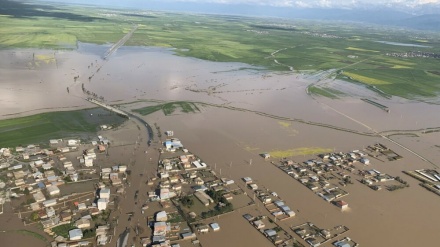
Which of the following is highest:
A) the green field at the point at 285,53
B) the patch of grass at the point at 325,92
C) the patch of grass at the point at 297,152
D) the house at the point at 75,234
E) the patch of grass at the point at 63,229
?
the green field at the point at 285,53

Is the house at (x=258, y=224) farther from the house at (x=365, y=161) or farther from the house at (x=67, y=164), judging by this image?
the house at (x=67, y=164)

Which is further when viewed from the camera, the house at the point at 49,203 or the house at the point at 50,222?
the house at the point at 49,203

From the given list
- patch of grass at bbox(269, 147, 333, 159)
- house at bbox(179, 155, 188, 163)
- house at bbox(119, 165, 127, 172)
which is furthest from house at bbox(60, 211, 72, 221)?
patch of grass at bbox(269, 147, 333, 159)

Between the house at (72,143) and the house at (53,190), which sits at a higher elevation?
the house at (72,143)

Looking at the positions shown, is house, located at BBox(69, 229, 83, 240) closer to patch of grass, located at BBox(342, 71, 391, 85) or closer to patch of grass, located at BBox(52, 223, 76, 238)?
patch of grass, located at BBox(52, 223, 76, 238)

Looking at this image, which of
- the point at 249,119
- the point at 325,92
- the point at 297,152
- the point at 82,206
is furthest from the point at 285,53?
the point at 82,206

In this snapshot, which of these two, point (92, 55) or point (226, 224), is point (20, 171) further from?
point (92, 55)

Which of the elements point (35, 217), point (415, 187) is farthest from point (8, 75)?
point (415, 187)

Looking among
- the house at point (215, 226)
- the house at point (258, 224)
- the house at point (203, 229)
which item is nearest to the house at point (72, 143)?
the house at point (203, 229)
